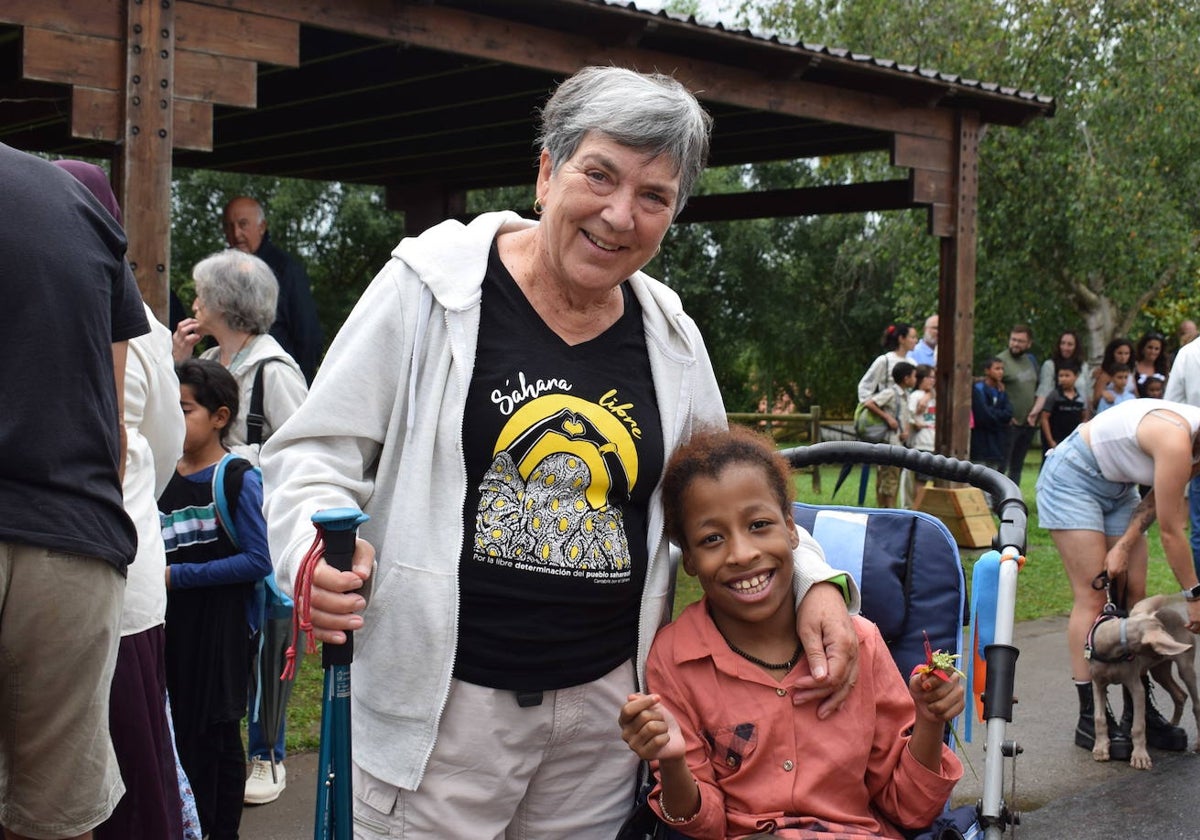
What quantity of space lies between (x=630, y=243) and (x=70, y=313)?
1.06 m

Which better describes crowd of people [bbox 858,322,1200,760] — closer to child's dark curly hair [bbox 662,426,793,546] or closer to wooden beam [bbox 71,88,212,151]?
child's dark curly hair [bbox 662,426,793,546]

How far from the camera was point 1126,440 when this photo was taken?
5.56m

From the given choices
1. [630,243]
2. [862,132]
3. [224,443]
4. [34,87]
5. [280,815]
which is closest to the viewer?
[630,243]

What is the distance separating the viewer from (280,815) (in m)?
4.55

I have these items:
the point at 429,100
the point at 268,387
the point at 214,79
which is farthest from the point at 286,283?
the point at 429,100

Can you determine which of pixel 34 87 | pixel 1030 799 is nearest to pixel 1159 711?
pixel 1030 799

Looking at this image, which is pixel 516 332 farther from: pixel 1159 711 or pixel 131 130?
pixel 1159 711

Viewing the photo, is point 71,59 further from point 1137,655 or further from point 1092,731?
point 1092,731

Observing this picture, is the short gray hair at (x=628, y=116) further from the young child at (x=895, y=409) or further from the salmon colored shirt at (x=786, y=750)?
the young child at (x=895, y=409)

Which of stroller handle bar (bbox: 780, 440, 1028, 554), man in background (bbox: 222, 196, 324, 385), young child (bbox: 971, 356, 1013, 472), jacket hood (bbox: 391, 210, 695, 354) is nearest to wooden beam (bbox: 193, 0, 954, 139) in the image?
man in background (bbox: 222, 196, 324, 385)

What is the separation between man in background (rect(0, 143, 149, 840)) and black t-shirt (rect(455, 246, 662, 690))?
0.79 metres

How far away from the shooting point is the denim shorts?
5773mm

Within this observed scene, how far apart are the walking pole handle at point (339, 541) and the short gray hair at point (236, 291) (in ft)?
9.47

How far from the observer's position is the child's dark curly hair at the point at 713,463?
243cm
